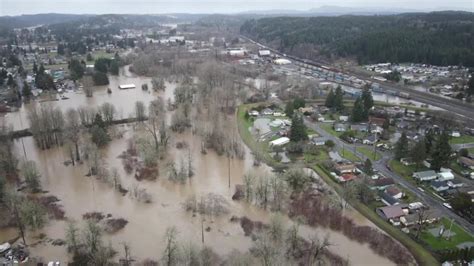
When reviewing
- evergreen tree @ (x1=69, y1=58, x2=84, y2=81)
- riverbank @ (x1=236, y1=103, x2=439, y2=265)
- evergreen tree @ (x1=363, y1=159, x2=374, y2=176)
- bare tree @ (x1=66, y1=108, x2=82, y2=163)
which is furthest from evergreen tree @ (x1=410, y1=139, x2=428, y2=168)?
evergreen tree @ (x1=69, y1=58, x2=84, y2=81)

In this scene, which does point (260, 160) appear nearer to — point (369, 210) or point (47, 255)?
point (369, 210)

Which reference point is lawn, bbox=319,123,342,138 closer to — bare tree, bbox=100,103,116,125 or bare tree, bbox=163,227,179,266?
bare tree, bbox=163,227,179,266

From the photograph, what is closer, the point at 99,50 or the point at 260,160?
the point at 260,160

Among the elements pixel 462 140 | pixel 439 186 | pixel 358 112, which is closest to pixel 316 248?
pixel 439 186

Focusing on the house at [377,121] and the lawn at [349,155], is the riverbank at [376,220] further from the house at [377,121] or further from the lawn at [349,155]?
the house at [377,121]

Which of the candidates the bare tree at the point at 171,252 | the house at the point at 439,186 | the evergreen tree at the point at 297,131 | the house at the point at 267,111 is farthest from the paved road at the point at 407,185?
the bare tree at the point at 171,252

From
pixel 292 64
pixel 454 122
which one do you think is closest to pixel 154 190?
pixel 454 122
